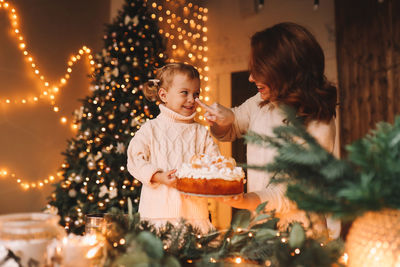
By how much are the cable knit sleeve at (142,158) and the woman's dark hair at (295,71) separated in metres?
0.66

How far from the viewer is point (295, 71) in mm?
1427

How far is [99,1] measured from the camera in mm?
4918

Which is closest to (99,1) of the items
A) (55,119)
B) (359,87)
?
(55,119)

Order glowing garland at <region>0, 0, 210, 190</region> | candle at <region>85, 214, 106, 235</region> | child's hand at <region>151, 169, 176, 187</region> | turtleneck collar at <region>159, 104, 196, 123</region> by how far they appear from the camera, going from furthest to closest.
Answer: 1. glowing garland at <region>0, 0, 210, 190</region>
2. turtleneck collar at <region>159, 104, 196, 123</region>
3. child's hand at <region>151, 169, 176, 187</region>
4. candle at <region>85, 214, 106, 235</region>

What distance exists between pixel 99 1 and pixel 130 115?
233 cm

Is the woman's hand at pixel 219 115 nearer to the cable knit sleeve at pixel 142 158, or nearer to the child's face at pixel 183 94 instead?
the child's face at pixel 183 94

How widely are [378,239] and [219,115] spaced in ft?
3.56

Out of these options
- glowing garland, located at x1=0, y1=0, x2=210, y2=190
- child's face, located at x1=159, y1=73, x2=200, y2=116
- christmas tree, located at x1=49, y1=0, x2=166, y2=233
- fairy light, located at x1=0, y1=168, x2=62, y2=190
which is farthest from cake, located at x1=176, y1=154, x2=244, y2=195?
fairy light, located at x1=0, y1=168, x2=62, y2=190

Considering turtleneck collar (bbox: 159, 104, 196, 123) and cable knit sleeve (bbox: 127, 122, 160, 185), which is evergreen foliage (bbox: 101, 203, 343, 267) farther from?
turtleneck collar (bbox: 159, 104, 196, 123)

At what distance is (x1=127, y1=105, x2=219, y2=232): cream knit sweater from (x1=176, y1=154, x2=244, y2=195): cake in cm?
27

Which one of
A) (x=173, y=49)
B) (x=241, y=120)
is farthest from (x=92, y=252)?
(x=173, y=49)

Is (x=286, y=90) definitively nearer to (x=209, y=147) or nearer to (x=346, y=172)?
(x=209, y=147)

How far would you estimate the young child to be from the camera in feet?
5.49

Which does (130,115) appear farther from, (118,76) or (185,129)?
(185,129)
